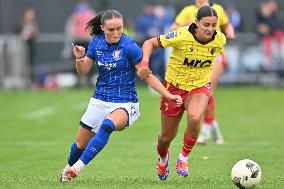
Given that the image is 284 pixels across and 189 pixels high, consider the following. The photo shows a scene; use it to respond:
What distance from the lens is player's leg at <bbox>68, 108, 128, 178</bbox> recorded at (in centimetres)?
1004

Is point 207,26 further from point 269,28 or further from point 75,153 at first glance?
point 269,28

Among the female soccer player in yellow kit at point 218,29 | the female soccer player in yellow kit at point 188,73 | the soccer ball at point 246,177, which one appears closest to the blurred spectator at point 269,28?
the female soccer player in yellow kit at point 218,29

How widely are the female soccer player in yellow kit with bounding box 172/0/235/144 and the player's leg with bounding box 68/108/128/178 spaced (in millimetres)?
3607

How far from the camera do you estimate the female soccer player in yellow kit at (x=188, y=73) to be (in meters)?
10.8

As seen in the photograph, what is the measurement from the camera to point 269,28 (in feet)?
95.8

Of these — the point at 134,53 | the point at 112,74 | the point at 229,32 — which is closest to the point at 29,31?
the point at 229,32

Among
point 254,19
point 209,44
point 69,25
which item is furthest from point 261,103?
point 209,44

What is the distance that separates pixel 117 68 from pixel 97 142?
3.16 ft

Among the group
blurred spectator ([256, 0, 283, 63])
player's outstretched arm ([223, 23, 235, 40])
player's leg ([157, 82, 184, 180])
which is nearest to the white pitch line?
player's outstretched arm ([223, 23, 235, 40])

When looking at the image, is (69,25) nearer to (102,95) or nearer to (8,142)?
(8,142)

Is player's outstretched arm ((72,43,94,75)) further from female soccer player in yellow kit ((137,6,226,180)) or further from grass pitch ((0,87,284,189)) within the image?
grass pitch ((0,87,284,189))

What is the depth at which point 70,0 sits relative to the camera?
1254 inches

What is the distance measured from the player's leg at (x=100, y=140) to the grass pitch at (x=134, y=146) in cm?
23

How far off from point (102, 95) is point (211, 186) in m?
1.69
